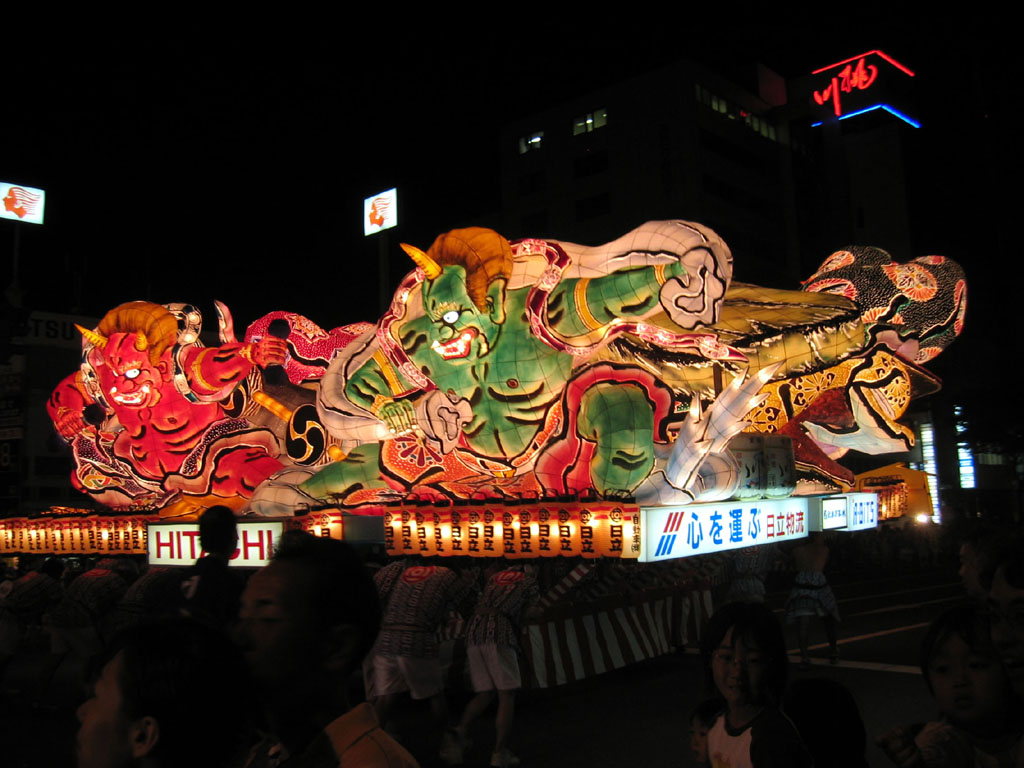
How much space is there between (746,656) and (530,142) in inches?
1960

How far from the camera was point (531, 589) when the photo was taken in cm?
836

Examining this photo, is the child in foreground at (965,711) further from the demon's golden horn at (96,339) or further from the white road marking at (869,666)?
the demon's golden horn at (96,339)

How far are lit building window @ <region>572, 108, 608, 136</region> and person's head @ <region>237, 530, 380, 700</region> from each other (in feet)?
156

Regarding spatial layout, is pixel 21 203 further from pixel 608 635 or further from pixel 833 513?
pixel 833 513

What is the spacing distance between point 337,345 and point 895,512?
28.7 ft

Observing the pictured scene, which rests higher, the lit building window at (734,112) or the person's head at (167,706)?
the lit building window at (734,112)

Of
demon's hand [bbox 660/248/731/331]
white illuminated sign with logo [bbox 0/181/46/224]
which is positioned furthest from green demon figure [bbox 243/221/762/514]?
white illuminated sign with logo [bbox 0/181/46/224]

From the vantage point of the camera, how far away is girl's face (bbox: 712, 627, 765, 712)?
125 inches

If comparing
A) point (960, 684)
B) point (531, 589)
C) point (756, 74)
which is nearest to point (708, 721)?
Answer: point (960, 684)

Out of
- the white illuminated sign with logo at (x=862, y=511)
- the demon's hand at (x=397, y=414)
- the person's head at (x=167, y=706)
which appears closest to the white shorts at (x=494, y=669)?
the demon's hand at (x=397, y=414)

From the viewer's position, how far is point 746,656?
10.5 ft

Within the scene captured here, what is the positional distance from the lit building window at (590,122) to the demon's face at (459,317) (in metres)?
39.6

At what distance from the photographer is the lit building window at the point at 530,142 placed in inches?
1988

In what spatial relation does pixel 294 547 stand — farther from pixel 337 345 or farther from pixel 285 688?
pixel 337 345
